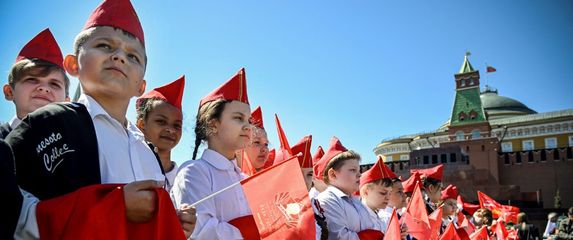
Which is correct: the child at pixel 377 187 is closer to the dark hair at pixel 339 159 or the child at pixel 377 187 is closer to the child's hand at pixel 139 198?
the dark hair at pixel 339 159

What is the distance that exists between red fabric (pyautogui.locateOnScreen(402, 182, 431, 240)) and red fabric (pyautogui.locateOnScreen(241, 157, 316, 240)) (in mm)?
2246

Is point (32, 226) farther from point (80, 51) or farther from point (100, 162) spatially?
point (80, 51)

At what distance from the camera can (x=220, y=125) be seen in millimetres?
2461

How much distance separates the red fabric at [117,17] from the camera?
1.63 metres

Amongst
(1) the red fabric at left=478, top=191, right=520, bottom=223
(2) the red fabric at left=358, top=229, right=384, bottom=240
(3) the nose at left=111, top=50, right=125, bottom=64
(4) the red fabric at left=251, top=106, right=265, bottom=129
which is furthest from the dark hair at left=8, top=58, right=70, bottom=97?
(1) the red fabric at left=478, top=191, right=520, bottom=223

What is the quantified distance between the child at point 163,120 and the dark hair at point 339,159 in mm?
1598

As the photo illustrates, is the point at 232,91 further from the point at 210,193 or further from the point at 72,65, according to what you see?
the point at 72,65

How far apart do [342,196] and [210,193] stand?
1826mm

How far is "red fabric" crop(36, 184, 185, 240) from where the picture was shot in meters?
1.13

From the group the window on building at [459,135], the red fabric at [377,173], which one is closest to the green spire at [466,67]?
the window on building at [459,135]

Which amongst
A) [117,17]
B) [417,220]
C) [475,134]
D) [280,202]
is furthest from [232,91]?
[475,134]

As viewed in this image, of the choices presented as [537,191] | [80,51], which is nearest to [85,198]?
[80,51]

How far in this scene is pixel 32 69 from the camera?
2201 millimetres

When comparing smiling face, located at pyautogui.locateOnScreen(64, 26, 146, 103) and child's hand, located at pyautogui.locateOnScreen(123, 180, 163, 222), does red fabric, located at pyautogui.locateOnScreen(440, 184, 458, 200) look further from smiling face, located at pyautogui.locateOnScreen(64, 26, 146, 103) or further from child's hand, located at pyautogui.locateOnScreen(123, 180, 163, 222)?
child's hand, located at pyautogui.locateOnScreen(123, 180, 163, 222)
